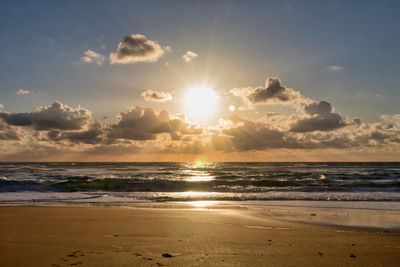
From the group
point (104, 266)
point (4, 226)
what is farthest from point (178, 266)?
point (4, 226)

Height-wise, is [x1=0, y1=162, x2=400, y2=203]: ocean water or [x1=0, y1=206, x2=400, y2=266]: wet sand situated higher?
[x1=0, y1=206, x2=400, y2=266]: wet sand

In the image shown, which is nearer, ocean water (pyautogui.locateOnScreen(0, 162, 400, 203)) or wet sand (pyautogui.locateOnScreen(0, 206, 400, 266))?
wet sand (pyautogui.locateOnScreen(0, 206, 400, 266))

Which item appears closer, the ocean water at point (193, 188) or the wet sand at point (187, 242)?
the wet sand at point (187, 242)

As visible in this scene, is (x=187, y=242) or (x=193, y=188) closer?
(x=187, y=242)

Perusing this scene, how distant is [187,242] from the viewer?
674 cm

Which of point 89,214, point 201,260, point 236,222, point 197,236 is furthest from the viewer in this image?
point 89,214

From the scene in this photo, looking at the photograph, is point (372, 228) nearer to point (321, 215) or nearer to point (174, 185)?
point (321, 215)

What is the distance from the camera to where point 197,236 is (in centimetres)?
732

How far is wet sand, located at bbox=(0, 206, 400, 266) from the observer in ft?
17.9

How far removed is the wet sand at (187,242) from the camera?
5.46 meters

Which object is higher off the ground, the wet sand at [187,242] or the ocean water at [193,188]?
the wet sand at [187,242]

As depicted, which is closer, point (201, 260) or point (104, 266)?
point (104, 266)

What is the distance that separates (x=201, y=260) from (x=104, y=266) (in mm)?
1665

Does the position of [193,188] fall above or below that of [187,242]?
below
